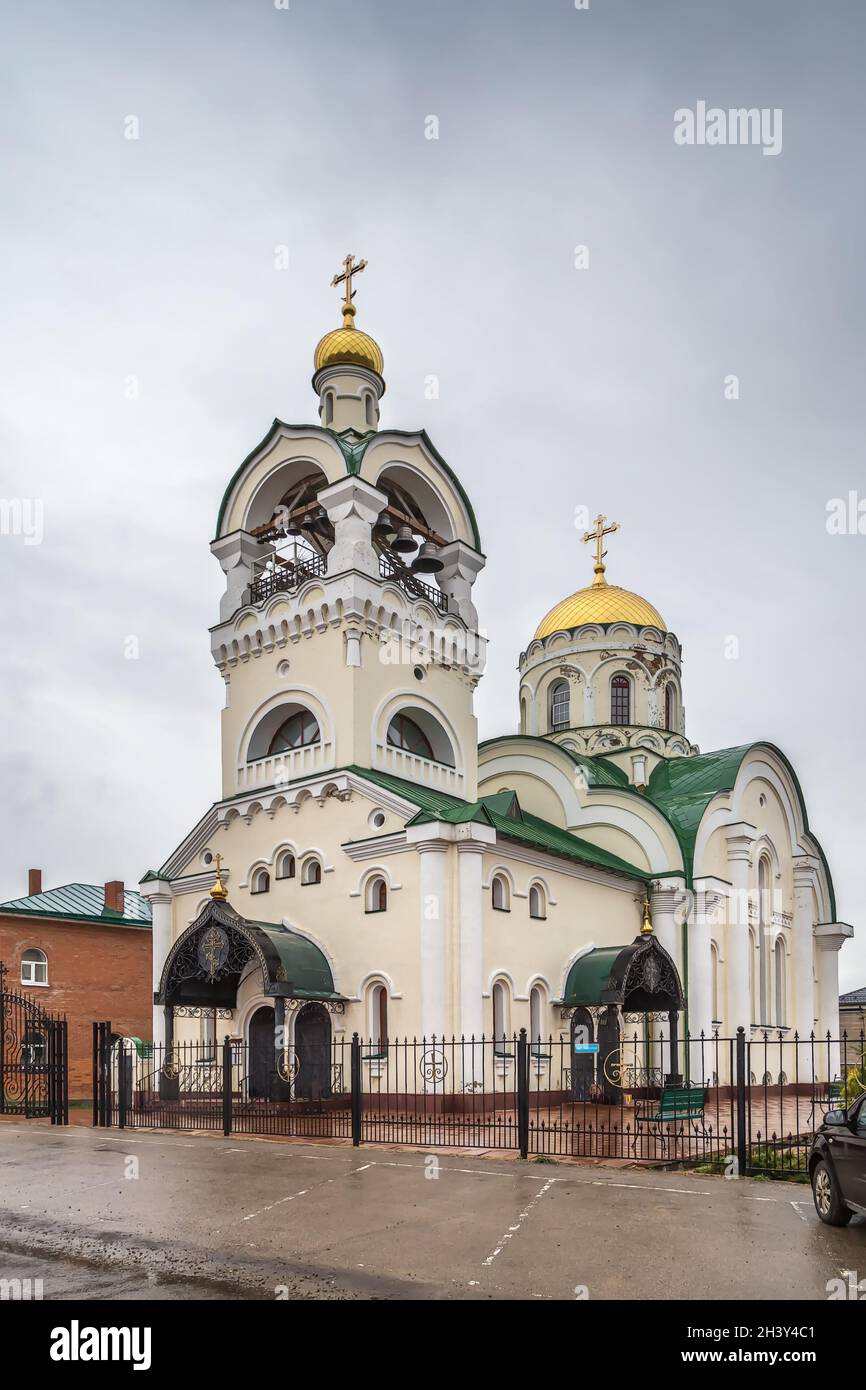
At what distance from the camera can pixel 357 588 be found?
74.9ft

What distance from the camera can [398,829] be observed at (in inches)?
822

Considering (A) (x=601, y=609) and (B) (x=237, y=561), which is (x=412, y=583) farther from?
(A) (x=601, y=609)

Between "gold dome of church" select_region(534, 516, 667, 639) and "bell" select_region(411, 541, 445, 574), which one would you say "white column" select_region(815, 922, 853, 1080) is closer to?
"gold dome of church" select_region(534, 516, 667, 639)

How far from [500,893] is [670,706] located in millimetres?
15891

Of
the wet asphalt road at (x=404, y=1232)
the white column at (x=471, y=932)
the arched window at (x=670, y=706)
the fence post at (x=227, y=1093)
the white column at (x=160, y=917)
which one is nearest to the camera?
the wet asphalt road at (x=404, y=1232)

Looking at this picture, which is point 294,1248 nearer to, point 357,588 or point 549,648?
point 357,588

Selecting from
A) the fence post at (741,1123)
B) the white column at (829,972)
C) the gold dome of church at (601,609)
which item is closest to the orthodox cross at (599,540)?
the gold dome of church at (601,609)

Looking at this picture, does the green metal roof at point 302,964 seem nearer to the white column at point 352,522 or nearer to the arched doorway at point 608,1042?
the arched doorway at point 608,1042

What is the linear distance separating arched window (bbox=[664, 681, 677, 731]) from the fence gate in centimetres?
1986

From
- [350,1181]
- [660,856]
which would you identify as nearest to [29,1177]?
[350,1181]

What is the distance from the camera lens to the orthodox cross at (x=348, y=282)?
27.2 meters

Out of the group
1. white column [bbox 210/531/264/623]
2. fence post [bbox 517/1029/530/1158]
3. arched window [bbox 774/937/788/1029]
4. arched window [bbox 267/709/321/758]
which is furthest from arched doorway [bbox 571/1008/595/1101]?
white column [bbox 210/531/264/623]

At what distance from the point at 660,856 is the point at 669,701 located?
10013 mm
